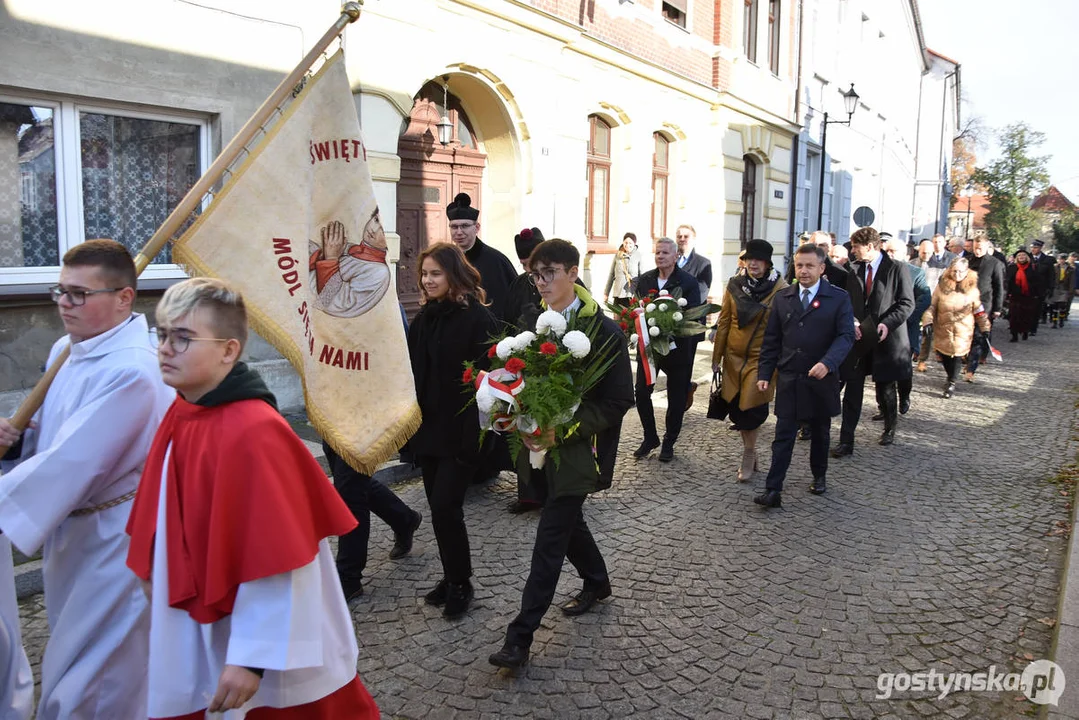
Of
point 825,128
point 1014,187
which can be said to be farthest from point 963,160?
point 825,128

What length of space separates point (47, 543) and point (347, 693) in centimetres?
119

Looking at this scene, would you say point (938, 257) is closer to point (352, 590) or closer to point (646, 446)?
point (646, 446)

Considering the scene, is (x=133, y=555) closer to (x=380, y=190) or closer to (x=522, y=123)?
(x=380, y=190)

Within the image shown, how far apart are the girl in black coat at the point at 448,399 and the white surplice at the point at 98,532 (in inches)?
62.2

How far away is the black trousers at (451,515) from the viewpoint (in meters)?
4.02

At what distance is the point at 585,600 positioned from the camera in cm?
420

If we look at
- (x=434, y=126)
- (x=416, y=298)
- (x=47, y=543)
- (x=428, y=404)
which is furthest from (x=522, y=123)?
(x=47, y=543)

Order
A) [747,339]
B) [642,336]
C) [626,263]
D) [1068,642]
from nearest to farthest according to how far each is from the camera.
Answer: [1068,642]
[747,339]
[642,336]
[626,263]

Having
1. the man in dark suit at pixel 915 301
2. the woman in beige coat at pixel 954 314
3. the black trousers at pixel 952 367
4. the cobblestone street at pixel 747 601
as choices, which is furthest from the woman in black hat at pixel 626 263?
the cobblestone street at pixel 747 601

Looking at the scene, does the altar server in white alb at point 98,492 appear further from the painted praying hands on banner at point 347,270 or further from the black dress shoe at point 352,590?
the black dress shoe at point 352,590

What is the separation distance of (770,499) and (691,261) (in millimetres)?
3538

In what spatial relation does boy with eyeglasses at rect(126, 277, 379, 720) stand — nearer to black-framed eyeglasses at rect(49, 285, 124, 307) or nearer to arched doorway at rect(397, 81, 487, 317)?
black-framed eyeglasses at rect(49, 285, 124, 307)

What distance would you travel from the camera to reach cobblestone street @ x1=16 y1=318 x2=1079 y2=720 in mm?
3432

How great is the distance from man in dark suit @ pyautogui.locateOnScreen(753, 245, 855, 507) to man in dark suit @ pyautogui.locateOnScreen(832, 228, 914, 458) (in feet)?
4.77
